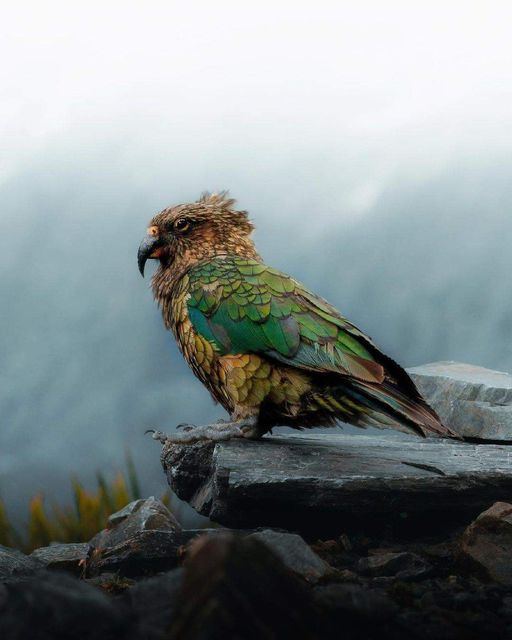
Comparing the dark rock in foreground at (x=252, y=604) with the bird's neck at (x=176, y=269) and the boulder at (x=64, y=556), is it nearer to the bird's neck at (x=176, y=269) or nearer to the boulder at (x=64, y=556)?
the boulder at (x=64, y=556)

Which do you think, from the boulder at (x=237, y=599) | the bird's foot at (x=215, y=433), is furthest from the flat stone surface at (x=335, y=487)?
the boulder at (x=237, y=599)

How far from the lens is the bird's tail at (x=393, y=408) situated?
5.06 metres

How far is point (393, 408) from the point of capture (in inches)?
199

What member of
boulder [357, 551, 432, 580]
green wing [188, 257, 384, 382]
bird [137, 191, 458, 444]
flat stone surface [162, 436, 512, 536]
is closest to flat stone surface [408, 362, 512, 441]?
flat stone surface [162, 436, 512, 536]

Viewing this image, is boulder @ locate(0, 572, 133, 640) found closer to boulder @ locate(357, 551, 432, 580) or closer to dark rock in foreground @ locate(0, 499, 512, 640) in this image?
dark rock in foreground @ locate(0, 499, 512, 640)

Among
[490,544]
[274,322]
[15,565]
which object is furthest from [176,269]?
[490,544]

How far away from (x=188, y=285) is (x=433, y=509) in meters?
2.16

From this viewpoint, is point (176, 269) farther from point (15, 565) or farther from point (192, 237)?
point (15, 565)

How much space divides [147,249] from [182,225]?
295mm

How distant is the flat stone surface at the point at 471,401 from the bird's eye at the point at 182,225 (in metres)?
3.28

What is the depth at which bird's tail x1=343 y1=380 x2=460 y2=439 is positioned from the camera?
506 cm

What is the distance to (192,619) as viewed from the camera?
245 cm

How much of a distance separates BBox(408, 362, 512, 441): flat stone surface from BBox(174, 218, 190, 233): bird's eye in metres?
3.28

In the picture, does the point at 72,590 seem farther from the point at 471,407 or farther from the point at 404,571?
the point at 471,407
